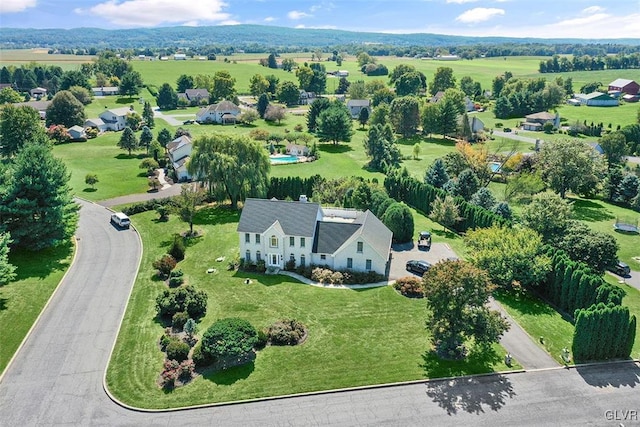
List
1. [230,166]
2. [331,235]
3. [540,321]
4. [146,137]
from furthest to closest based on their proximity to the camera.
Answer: [146,137]
[230,166]
[331,235]
[540,321]

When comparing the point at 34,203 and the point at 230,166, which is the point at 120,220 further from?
the point at 230,166

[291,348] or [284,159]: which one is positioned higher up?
[284,159]

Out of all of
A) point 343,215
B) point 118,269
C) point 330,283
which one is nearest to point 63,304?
point 118,269

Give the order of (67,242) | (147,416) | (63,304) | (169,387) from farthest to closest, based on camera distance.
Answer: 1. (67,242)
2. (63,304)
3. (169,387)
4. (147,416)

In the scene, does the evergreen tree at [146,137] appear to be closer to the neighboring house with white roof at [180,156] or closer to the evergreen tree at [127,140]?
the evergreen tree at [127,140]

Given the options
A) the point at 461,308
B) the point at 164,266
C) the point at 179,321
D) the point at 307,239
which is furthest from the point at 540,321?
the point at 164,266

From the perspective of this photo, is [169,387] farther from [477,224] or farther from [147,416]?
[477,224]

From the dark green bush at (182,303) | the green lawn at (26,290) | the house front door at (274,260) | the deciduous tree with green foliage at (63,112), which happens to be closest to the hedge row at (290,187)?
the house front door at (274,260)
